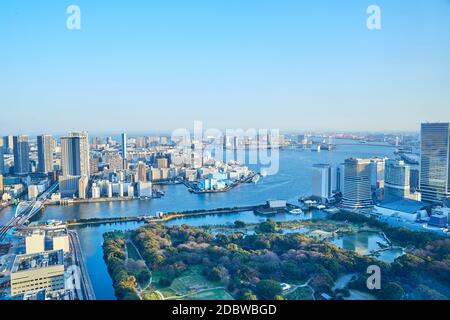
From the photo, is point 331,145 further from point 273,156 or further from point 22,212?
point 22,212

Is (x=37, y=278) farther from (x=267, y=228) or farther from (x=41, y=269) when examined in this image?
(x=267, y=228)

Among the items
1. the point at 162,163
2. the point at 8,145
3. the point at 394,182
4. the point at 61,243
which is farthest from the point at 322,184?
the point at 8,145

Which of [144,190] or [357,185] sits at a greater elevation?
[357,185]

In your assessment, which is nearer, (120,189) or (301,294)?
(301,294)

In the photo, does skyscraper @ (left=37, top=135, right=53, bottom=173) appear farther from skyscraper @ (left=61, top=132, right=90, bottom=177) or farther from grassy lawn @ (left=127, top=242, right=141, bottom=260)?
grassy lawn @ (left=127, top=242, right=141, bottom=260)

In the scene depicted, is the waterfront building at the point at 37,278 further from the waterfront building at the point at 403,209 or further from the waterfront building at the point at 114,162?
the waterfront building at the point at 114,162
